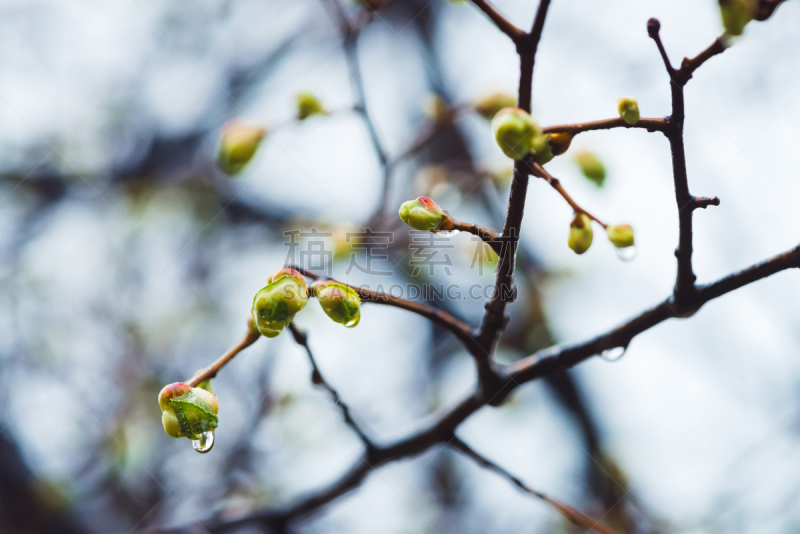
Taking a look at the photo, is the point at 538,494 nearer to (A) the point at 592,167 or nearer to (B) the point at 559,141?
(B) the point at 559,141

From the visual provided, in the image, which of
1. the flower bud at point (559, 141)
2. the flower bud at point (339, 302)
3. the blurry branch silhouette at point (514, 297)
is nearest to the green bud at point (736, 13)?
the blurry branch silhouette at point (514, 297)

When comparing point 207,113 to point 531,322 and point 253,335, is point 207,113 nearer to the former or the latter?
point 531,322

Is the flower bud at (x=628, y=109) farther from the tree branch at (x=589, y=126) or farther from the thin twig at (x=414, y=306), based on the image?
the thin twig at (x=414, y=306)

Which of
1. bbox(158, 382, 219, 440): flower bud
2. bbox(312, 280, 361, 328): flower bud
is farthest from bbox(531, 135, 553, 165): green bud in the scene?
bbox(158, 382, 219, 440): flower bud

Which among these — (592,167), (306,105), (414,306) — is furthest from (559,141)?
→ (306,105)

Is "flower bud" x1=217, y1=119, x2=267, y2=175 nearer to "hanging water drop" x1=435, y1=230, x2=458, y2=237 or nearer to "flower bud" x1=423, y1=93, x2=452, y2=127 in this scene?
"flower bud" x1=423, y1=93, x2=452, y2=127

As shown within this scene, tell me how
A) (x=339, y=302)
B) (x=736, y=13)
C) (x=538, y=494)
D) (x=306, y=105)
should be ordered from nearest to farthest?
1. (x=736, y=13)
2. (x=339, y=302)
3. (x=538, y=494)
4. (x=306, y=105)

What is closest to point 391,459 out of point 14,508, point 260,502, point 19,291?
point 260,502
